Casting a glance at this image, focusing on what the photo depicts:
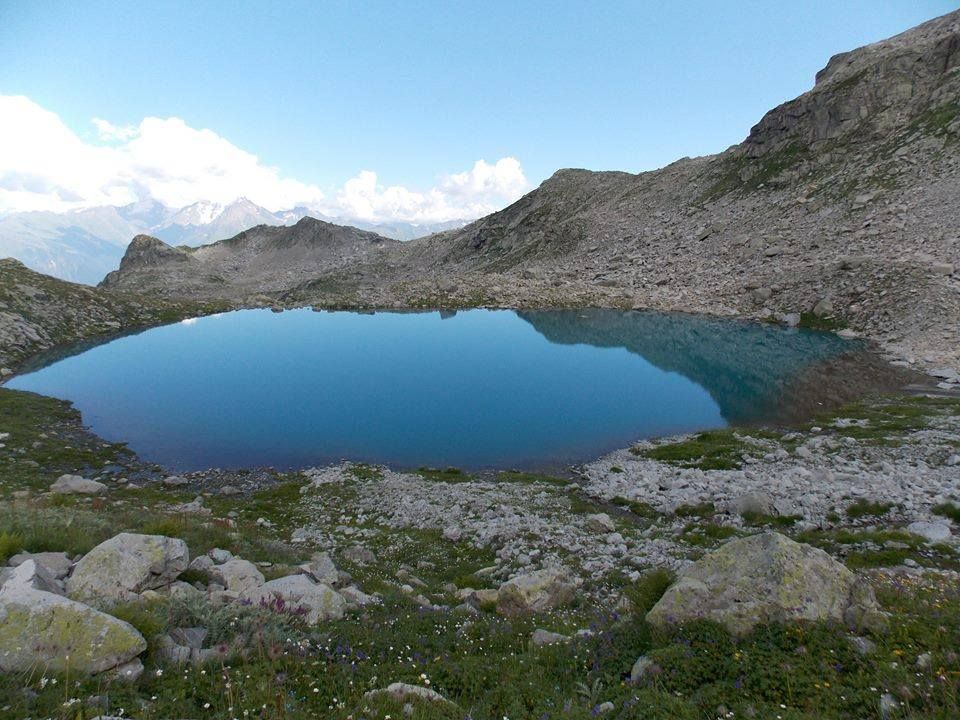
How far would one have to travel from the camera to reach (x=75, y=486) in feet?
80.1

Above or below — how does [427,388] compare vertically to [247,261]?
below

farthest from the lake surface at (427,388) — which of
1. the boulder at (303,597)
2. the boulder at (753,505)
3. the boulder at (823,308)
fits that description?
the boulder at (303,597)

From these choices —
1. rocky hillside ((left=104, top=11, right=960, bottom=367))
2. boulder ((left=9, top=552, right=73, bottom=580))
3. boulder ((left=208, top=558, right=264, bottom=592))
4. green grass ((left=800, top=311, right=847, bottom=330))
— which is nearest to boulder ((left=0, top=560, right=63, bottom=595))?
boulder ((left=9, top=552, right=73, bottom=580))

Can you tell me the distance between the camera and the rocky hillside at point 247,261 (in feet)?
404

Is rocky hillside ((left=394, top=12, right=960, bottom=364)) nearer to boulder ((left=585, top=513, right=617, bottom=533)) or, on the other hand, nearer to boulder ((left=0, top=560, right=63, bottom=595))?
boulder ((left=585, top=513, right=617, bottom=533))

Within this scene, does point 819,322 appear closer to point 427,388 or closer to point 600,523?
point 427,388

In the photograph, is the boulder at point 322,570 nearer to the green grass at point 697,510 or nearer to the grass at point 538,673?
the grass at point 538,673

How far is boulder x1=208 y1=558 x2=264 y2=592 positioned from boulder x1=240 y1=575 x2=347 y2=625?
50cm

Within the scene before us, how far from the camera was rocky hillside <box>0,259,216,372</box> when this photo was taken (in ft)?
Answer: 181

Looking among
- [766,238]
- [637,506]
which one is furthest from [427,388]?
[766,238]

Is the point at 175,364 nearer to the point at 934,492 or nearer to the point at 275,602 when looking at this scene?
the point at 275,602

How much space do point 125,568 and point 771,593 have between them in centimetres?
1246

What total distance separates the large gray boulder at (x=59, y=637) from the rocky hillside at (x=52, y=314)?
5411 centimetres

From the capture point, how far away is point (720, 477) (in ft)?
81.5
